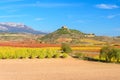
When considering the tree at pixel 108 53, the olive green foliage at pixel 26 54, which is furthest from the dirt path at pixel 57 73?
the tree at pixel 108 53

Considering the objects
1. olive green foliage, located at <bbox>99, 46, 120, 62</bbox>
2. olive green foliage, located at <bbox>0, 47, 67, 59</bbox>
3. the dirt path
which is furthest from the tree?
olive green foliage, located at <bbox>0, 47, 67, 59</bbox>

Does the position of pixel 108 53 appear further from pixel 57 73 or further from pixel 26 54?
pixel 57 73

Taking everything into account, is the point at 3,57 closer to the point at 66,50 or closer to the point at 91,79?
the point at 66,50

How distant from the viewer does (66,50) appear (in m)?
51.1

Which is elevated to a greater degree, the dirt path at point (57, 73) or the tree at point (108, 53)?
the tree at point (108, 53)

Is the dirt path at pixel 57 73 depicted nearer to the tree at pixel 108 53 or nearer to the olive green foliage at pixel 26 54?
the olive green foliage at pixel 26 54

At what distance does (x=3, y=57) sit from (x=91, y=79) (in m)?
18.5

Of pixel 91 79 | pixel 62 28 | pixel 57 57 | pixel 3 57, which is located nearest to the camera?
pixel 91 79

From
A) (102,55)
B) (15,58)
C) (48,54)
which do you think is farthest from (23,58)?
(102,55)

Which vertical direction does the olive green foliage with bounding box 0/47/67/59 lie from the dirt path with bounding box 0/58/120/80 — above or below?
above

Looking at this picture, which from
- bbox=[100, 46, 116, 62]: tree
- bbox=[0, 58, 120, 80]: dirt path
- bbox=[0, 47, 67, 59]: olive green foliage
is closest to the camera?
bbox=[0, 58, 120, 80]: dirt path

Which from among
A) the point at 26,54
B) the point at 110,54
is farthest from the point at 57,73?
the point at 110,54

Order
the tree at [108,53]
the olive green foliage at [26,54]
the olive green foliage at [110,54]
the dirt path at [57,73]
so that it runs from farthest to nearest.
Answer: the tree at [108,53] → the olive green foliage at [26,54] → the olive green foliage at [110,54] → the dirt path at [57,73]

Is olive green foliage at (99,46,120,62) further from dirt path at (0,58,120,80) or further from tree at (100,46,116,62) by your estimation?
dirt path at (0,58,120,80)
